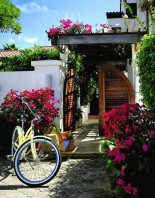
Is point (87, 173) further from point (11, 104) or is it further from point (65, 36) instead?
point (65, 36)

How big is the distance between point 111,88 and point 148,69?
17.7 ft

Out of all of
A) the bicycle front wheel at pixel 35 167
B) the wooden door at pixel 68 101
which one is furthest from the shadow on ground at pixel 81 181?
the wooden door at pixel 68 101

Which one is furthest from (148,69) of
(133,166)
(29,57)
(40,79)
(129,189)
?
(29,57)

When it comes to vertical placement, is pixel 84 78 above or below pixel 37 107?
above

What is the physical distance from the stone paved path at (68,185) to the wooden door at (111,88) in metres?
4.62

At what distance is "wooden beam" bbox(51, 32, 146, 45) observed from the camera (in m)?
9.52

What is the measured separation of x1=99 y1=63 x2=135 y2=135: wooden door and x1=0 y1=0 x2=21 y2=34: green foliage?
1646cm

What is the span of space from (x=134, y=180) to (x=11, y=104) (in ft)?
16.0

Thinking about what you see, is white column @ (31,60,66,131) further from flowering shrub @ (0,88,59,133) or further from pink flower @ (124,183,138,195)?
pink flower @ (124,183,138,195)

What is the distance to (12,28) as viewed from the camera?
26.8m

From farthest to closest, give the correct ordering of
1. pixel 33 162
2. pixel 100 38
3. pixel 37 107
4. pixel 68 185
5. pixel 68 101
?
pixel 68 101 → pixel 100 38 → pixel 37 107 → pixel 33 162 → pixel 68 185

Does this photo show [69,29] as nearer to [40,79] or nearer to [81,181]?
[40,79]

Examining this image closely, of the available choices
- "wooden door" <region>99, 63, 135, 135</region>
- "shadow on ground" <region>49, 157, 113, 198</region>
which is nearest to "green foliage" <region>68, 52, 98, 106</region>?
"wooden door" <region>99, 63, 135, 135</region>

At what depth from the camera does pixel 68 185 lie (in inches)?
206
